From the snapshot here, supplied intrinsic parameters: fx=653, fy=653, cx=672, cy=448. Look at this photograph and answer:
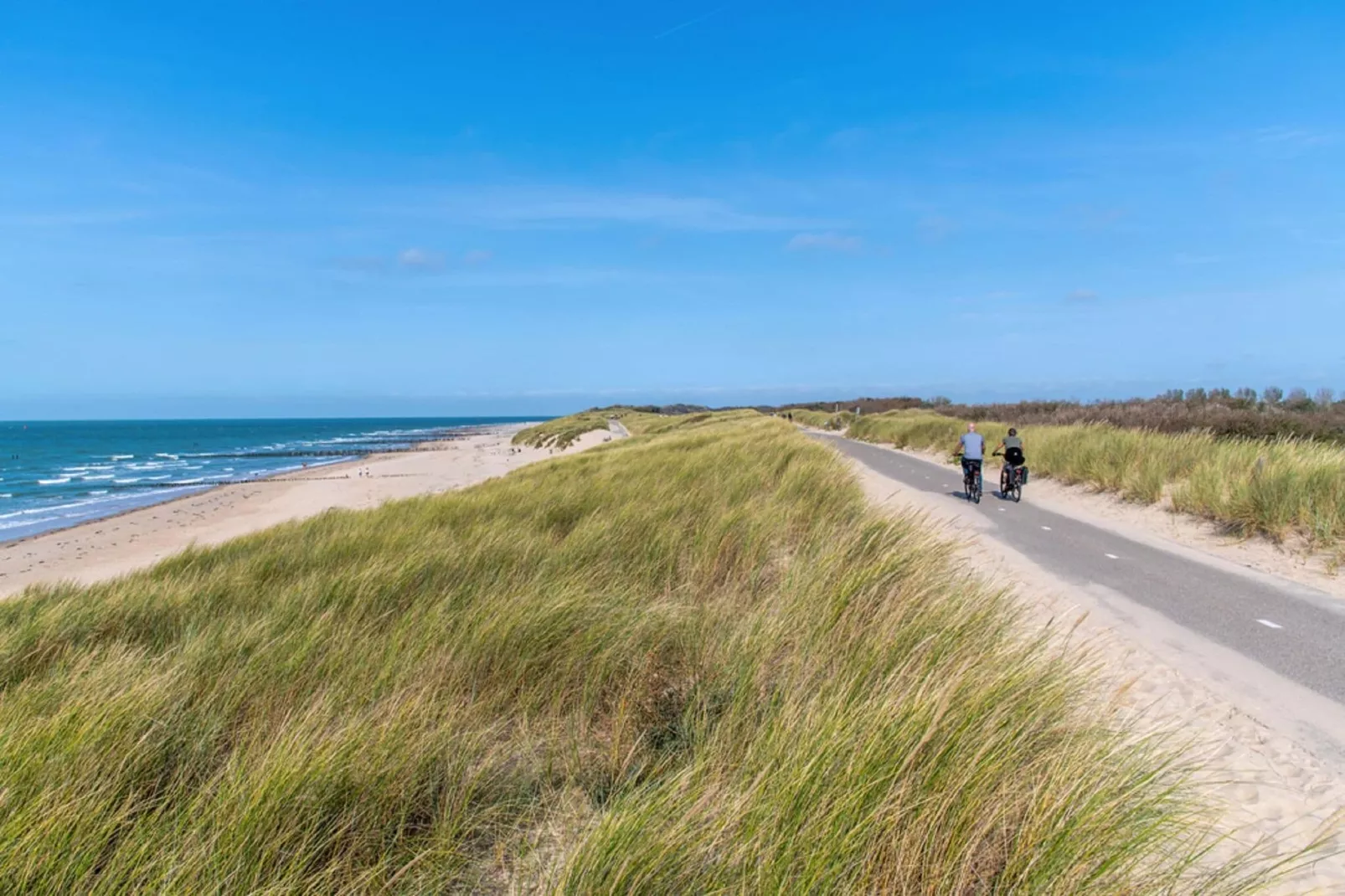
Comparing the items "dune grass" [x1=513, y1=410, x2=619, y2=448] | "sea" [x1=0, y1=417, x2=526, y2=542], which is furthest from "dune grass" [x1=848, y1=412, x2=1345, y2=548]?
"dune grass" [x1=513, y1=410, x2=619, y2=448]

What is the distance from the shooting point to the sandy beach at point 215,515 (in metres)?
14.6

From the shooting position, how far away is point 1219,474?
35.2 ft

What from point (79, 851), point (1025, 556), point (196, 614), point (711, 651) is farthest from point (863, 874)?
point (1025, 556)

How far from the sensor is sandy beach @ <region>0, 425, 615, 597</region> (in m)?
14.6

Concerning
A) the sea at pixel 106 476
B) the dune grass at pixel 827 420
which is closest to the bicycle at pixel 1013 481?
the sea at pixel 106 476

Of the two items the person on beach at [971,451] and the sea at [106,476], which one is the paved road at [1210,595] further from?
the sea at [106,476]

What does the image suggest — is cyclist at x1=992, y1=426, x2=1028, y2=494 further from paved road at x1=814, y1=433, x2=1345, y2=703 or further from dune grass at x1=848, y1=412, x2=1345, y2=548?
paved road at x1=814, y1=433, x2=1345, y2=703

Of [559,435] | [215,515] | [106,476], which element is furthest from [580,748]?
[559,435]

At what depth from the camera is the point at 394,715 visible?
2.76 metres

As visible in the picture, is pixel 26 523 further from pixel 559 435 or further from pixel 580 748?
pixel 559 435

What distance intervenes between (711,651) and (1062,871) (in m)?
1.94

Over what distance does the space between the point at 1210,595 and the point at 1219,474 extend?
17.5 ft

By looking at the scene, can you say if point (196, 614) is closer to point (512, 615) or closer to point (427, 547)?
point (427, 547)

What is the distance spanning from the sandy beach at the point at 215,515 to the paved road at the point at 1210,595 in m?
10.8
